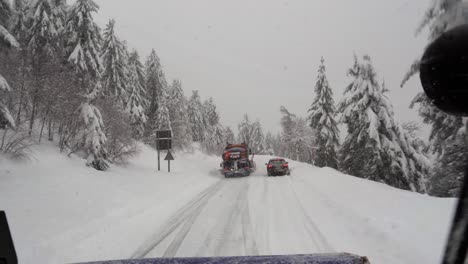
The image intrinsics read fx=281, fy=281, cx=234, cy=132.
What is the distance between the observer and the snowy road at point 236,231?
5336 mm

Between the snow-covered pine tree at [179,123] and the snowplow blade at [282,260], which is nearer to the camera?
the snowplow blade at [282,260]

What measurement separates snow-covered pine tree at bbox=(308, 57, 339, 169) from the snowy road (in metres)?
22.2

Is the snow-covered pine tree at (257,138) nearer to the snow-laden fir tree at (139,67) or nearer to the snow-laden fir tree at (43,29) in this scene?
the snow-laden fir tree at (139,67)

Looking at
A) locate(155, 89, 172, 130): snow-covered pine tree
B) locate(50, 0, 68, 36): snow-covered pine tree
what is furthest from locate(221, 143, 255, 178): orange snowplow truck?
locate(155, 89, 172, 130): snow-covered pine tree

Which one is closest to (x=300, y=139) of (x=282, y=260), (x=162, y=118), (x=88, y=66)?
(x=162, y=118)

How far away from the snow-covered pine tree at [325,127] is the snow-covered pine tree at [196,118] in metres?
33.1

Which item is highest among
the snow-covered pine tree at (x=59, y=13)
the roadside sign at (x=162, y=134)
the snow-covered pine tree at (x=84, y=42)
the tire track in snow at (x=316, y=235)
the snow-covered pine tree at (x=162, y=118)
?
the snow-covered pine tree at (x=59, y=13)

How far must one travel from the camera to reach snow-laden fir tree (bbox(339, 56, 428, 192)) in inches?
683

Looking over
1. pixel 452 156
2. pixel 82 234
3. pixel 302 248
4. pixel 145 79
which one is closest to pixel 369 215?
→ pixel 302 248

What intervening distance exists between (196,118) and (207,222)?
55.7m

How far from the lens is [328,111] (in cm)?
3142

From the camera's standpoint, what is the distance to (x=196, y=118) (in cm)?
6228

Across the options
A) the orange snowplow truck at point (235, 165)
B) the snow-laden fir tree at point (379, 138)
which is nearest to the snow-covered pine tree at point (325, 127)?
the snow-laden fir tree at point (379, 138)

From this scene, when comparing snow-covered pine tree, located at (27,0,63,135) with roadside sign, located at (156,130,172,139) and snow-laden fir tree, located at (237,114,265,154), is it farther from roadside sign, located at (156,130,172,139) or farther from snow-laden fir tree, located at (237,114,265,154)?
snow-laden fir tree, located at (237,114,265,154)
